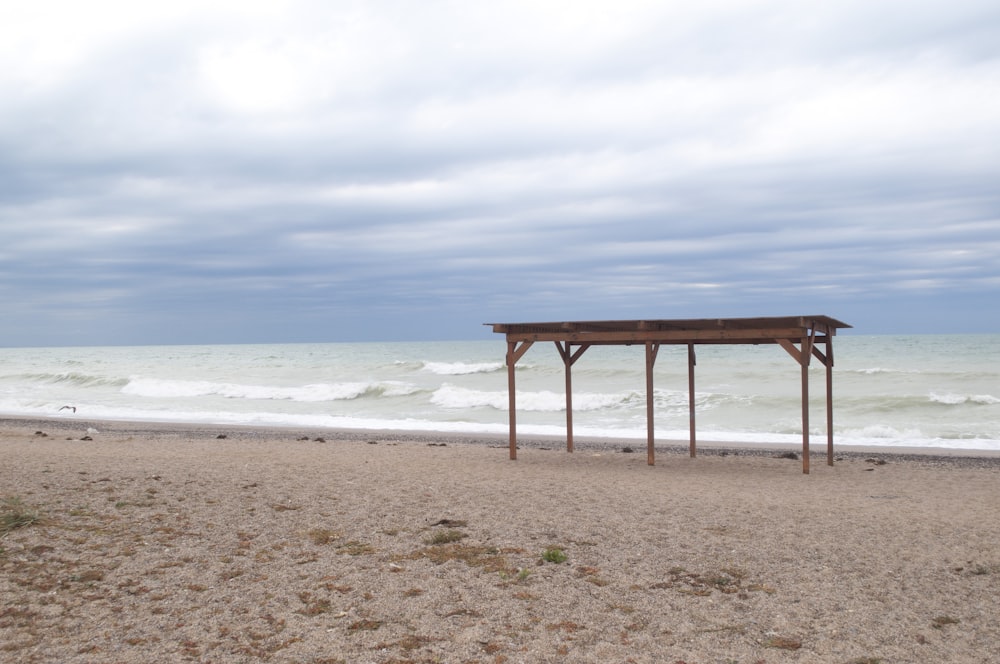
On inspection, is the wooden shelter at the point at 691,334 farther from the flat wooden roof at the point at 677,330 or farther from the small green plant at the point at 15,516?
the small green plant at the point at 15,516

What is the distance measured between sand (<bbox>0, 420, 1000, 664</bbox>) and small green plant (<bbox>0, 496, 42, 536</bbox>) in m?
0.04

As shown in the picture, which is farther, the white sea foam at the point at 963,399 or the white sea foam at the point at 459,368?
the white sea foam at the point at 459,368

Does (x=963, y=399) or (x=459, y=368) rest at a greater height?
(x=459, y=368)

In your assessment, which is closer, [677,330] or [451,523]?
[451,523]

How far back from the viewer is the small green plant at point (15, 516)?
6.80 m

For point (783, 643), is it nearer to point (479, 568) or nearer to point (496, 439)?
point (479, 568)

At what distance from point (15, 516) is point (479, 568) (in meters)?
4.23

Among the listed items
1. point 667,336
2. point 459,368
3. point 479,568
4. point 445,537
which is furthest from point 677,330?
point 459,368

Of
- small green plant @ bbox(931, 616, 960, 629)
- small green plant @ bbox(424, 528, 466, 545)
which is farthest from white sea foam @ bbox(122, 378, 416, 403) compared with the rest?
small green plant @ bbox(931, 616, 960, 629)

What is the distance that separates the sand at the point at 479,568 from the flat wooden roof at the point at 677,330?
230 centimetres

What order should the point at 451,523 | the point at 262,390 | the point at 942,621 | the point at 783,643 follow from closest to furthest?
the point at 783,643
the point at 942,621
the point at 451,523
the point at 262,390

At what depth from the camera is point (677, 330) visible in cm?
1209

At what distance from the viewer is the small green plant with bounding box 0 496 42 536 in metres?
6.80

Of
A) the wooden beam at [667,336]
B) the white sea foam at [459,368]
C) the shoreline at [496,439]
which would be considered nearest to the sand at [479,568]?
the wooden beam at [667,336]
